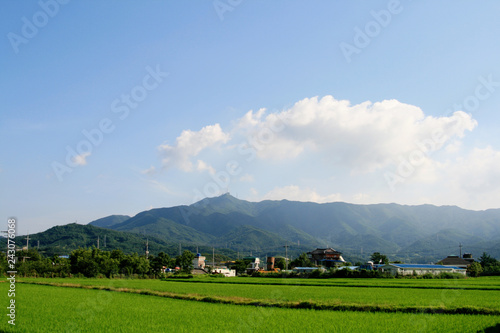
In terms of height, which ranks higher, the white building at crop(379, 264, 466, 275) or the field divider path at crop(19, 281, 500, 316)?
the field divider path at crop(19, 281, 500, 316)

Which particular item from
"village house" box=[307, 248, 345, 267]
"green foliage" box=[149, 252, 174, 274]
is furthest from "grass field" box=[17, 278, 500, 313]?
"village house" box=[307, 248, 345, 267]

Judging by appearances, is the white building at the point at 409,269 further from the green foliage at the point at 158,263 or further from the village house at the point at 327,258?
the green foliage at the point at 158,263

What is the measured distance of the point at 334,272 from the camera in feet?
219

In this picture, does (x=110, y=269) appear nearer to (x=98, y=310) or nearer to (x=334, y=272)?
(x=334, y=272)

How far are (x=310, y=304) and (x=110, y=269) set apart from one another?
2270 inches

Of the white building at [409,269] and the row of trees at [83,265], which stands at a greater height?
the row of trees at [83,265]

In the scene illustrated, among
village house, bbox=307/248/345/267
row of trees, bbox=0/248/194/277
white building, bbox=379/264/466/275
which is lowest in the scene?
village house, bbox=307/248/345/267

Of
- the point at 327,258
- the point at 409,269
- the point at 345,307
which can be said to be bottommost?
the point at 327,258

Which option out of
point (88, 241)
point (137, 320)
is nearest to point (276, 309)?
point (137, 320)

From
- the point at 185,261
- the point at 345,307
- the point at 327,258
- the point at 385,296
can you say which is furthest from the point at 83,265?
the point at 327,258

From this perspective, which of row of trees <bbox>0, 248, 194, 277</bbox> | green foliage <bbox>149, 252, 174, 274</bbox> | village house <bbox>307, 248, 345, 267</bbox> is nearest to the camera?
row of trees <bbox>0, 248, 194, 277</bbox>

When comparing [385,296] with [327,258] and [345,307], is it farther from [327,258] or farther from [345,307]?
[327,258]

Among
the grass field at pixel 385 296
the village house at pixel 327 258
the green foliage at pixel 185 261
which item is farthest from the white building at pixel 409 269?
the green foliage at pixel 185 261

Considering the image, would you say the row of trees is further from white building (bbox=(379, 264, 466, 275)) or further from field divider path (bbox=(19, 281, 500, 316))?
white building (bbox=(379, 264, 466, 275))
